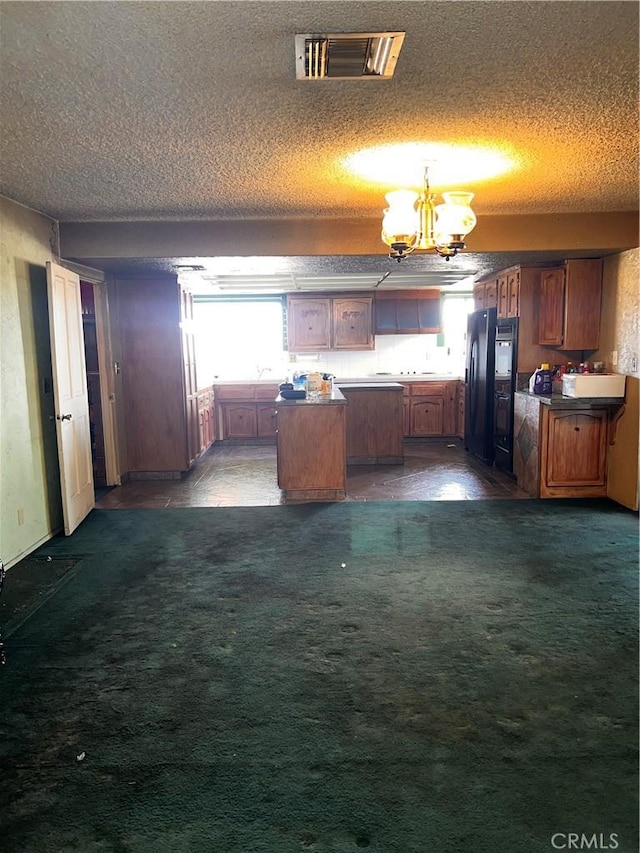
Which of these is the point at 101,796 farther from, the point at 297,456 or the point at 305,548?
the point at 297,456

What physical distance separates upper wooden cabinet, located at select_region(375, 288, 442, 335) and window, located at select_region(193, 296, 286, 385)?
1.55 meters

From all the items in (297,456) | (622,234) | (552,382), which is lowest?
(297,456)

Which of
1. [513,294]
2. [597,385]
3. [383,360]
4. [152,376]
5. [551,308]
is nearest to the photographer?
[597,385]

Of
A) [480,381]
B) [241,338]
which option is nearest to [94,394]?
[241,338]

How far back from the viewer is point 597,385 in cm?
508

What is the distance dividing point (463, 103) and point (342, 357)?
6598 mm

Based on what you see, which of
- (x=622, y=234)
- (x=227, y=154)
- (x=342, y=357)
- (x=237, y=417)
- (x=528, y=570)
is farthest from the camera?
(x=342, y=357)

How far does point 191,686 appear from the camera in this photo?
8.40 feet

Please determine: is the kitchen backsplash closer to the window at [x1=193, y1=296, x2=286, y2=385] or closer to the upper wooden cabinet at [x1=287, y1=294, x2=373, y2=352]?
the window at [x1=193, y1=296, x2=286, y2=385]

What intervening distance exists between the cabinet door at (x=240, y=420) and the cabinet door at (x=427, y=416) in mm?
2270

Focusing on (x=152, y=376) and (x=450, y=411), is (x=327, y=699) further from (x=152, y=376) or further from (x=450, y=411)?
(x=450, y=411)

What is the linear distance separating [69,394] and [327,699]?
324cm

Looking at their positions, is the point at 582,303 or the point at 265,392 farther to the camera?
the point at 265,392

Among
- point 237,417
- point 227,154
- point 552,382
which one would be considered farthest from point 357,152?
point 237,417
